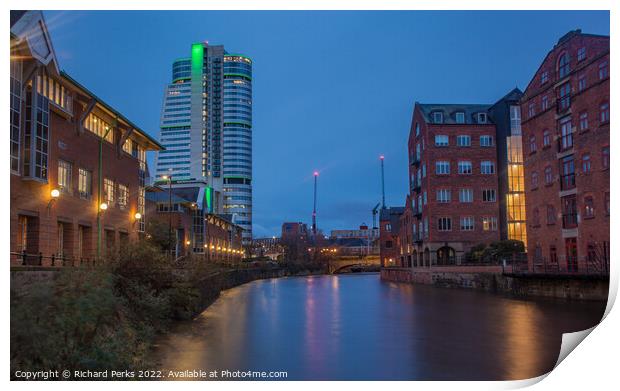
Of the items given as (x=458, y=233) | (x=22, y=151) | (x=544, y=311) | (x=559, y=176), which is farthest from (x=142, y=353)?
(x=458, y=233)

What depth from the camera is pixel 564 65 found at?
41.0 m

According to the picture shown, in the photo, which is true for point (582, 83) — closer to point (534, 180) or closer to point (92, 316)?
point (534, 180)

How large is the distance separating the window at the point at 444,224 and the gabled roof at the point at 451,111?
37.7ft

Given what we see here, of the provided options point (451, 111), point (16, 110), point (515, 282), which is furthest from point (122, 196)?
point (451, 111)

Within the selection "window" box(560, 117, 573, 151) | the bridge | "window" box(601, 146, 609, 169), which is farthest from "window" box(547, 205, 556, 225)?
the bridge

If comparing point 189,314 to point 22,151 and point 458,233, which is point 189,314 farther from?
point 458,233

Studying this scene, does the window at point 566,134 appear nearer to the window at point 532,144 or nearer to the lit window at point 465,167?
the window at point 532,144

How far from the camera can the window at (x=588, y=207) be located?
37.5 meters

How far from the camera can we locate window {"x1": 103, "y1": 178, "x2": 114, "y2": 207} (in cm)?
4074

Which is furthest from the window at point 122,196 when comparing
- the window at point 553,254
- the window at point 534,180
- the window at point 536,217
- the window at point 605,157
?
the window at point 605,157

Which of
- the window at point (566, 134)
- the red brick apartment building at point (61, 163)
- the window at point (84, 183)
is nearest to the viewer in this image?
the red brick apartment building at point (61, 163)

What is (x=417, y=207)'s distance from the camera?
3000 inches

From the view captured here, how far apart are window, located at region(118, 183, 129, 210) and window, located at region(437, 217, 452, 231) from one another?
38022mm

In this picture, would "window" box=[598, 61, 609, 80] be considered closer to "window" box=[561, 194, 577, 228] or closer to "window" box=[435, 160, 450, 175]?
"window" box=[561, 194, 577, 228]
